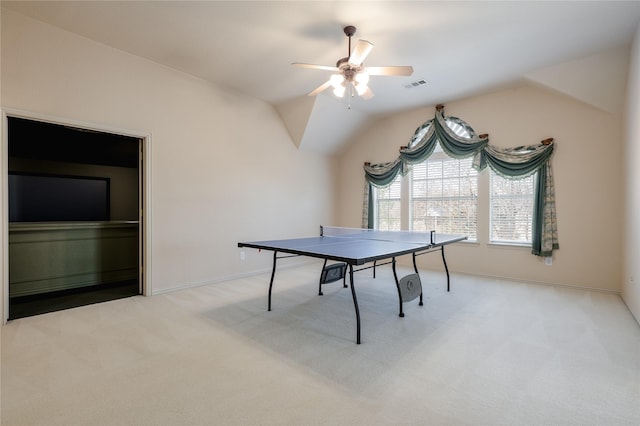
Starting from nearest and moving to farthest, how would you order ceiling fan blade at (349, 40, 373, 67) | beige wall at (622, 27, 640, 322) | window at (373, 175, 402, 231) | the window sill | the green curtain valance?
ceiling fan blade at (349, 40, 373, 67) < beige wall at (622, 27, 640, 322) < the window sill < the green curtain valance < window at (373, 175, 402, 231)

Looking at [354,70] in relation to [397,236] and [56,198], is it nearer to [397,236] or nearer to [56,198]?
[397,236]

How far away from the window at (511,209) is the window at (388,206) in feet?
5.64

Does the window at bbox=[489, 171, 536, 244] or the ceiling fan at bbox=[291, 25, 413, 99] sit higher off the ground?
the ceiling fan at bbox=[291, 25, 413, 99]

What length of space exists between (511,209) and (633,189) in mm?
1645

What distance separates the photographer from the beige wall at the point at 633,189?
291cm

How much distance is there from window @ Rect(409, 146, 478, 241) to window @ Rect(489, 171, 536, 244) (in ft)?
0.94

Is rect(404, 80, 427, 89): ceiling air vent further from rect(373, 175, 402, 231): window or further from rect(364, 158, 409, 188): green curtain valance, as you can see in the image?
rect(373, 175, 402, 231): window

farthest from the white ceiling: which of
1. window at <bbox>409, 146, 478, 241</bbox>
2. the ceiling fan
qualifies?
window at <bbox>409, 146, 478, 241</bbox>

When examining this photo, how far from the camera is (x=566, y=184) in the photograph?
13.7 ft

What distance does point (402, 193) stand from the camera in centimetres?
586

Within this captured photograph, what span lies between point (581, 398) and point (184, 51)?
4776mm

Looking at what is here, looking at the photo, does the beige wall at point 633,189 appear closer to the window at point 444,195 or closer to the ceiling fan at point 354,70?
the window at point 444,195

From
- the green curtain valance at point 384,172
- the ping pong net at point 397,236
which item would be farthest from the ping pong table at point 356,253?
the green curtain valance at point 384,172

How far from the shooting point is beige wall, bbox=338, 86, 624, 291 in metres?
3.90
